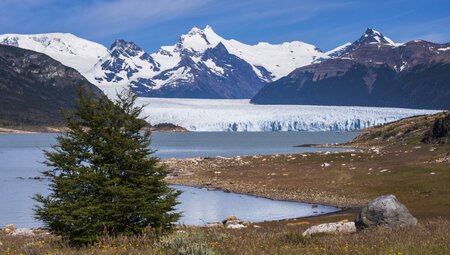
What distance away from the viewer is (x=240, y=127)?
607ft

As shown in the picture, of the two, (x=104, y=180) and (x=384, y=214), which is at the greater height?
(x=104, y=180)

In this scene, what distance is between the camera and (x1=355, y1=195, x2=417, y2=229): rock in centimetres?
2019

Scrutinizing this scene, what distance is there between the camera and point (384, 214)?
20.5 m

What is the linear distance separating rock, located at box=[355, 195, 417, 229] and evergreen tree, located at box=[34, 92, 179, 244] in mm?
6580

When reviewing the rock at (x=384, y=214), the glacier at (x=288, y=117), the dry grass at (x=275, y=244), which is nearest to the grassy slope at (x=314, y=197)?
the dry grass at (x=275, y=244)

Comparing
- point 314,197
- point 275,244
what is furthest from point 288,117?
point 275,244

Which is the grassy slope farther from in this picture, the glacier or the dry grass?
the glacier

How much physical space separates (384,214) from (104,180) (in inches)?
362

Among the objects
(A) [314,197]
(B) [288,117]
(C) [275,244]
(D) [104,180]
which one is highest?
(B) [288,117]

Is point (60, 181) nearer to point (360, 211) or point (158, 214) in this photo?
point (158, 214)

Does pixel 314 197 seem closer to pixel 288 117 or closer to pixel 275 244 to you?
pixel 275 244

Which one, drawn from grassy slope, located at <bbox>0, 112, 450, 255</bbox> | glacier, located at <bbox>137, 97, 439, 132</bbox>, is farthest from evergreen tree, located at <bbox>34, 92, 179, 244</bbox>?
glacier, located at <bbox>137, 97, 439, 132</bbox>

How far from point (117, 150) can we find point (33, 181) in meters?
54.0

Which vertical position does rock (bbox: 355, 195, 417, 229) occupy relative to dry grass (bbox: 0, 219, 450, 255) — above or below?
below
